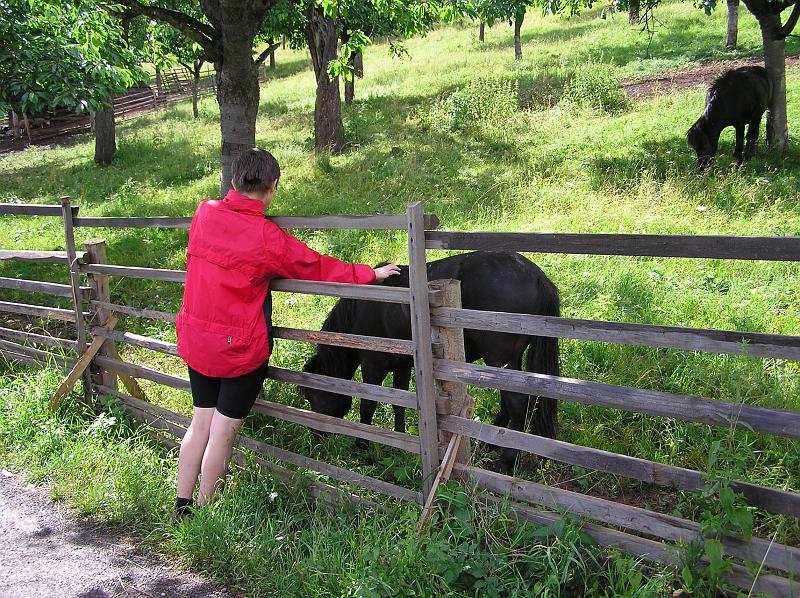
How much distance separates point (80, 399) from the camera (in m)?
5.66

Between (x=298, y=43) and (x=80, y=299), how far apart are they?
12666mm

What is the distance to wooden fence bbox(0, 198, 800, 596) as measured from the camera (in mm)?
2566

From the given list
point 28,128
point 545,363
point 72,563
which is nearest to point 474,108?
point 545,363

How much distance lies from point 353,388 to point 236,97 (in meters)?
3.81

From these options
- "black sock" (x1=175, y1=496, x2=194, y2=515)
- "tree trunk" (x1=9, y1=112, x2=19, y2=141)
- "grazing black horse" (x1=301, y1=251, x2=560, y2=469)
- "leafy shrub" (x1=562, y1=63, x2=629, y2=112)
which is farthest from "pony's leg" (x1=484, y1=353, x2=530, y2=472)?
"tree trunk" (x1=9, y1=112, x2=19, y2=141)

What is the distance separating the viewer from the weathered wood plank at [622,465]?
8.43 feet

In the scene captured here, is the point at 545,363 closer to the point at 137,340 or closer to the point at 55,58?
the point at 137,340

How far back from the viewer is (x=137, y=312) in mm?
5102

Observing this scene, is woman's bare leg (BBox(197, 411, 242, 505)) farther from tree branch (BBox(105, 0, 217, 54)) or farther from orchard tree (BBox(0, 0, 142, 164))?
orchard tree (BBox(0, 0, 142, 164))

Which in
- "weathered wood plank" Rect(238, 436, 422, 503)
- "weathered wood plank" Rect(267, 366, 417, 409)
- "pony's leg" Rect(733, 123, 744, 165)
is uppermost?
"pony's leg" Rect(733, 123, 744, 165)

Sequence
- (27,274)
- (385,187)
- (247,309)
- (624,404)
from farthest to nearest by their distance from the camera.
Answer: (385,187) → (27,274) → (247,309) → (624,404)

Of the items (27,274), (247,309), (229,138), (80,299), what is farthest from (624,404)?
(27,274)

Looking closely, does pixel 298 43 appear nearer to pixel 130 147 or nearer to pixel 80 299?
pixel 130 147

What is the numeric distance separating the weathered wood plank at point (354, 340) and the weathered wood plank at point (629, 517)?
0.72 metres
